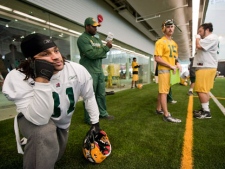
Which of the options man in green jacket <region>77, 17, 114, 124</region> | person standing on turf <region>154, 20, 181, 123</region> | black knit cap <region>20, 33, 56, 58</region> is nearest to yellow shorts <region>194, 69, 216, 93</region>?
person standing on turf <region>154, 20, 181, 123</region>

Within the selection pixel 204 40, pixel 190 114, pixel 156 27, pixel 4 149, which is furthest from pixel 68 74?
pixel 156 27

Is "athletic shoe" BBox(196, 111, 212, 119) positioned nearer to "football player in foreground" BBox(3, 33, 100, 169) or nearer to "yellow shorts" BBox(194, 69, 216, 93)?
"yellow shorts" BBox(194, 69, 216, 93)

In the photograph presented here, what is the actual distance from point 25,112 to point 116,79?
346 inches

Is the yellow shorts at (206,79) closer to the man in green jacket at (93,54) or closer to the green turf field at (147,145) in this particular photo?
the green turf field at (147,145)

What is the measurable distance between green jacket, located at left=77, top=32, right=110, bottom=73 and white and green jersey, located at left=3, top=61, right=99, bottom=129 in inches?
48.6

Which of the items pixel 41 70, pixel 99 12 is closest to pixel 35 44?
pixel 41 70

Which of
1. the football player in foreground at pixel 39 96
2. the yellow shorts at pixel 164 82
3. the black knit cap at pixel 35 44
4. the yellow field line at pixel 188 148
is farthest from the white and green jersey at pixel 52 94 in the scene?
the yellow shorts at pixel 164 82

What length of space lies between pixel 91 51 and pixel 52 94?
152 cm

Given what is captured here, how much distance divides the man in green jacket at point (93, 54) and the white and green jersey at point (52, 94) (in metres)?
1.26

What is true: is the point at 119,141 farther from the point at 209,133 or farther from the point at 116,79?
the point at 116,79

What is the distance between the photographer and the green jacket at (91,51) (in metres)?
2.64

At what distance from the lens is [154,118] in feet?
10.2

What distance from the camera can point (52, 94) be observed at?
1.24m

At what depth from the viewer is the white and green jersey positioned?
1.01 meters
